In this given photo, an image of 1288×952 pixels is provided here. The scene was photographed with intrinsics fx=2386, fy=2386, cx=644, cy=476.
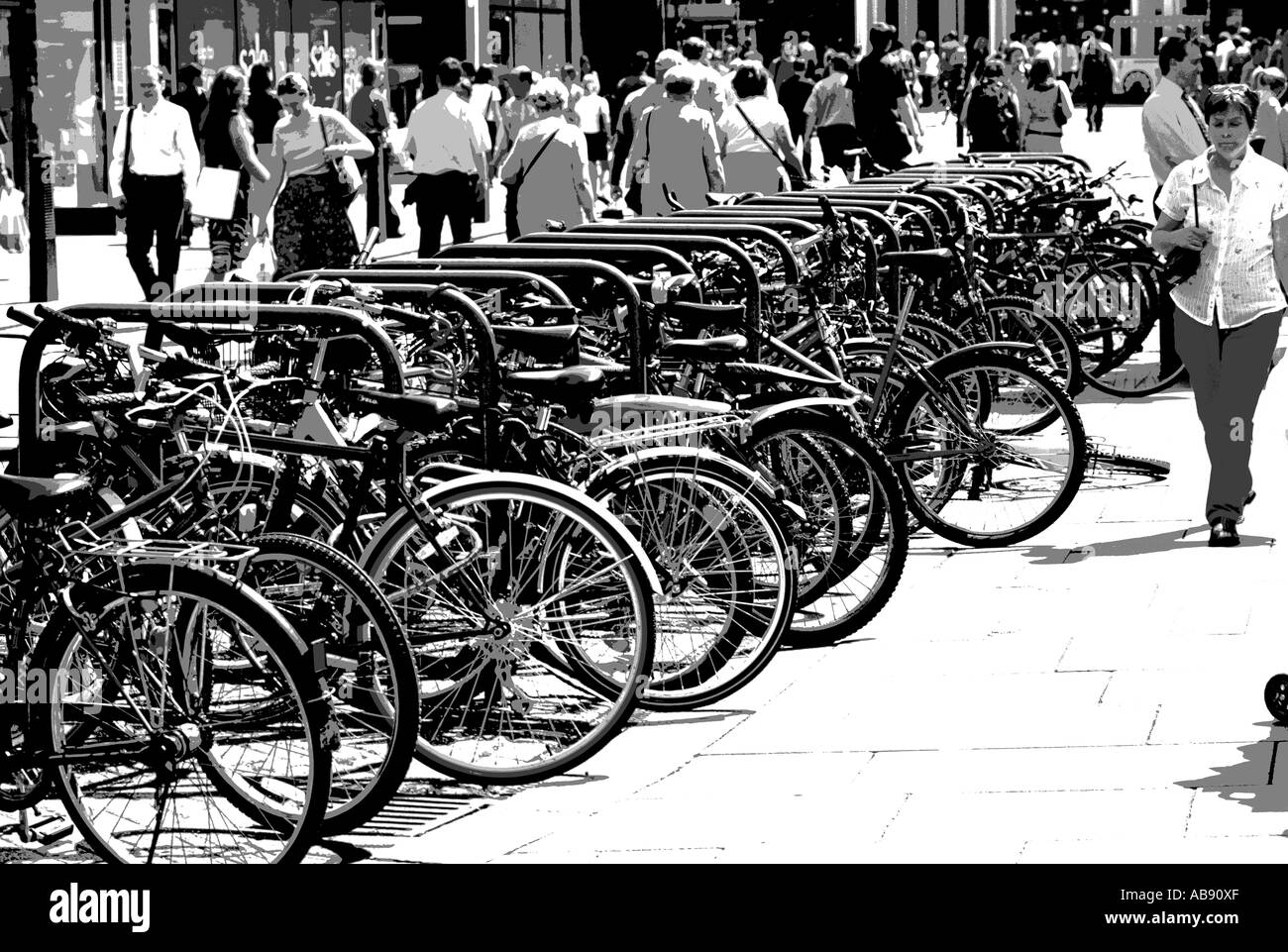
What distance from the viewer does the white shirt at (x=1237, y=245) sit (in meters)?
8.66

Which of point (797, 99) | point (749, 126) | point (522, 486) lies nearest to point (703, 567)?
point (522, 486)

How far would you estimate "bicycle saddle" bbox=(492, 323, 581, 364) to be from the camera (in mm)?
6555

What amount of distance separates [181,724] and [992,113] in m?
17.3

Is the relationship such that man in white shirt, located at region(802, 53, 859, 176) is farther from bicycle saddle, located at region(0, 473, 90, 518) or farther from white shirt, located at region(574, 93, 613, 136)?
bicycle saddle, located at region(0, 473, 90, 518)

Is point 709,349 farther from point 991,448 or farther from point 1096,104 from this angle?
point 1096,104

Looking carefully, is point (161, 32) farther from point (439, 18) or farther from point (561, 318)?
point (561, 318)

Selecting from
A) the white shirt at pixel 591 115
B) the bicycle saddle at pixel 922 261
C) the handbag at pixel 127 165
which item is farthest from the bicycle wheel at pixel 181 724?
the white shirt at pixel 591 115

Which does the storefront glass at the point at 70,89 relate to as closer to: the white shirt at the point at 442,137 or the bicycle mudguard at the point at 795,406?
the white shirt at the point at 442,137

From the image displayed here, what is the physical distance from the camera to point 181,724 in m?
4.88

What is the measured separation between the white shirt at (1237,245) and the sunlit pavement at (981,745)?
34.1 inches

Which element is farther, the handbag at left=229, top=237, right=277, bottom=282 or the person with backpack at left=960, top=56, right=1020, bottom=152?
the person with backpack at left=960, top=56, right=1020, bottom=152

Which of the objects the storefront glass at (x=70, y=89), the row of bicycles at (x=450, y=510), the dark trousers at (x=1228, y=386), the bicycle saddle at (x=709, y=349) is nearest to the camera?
the row of bicycles at (x=450, y=510)

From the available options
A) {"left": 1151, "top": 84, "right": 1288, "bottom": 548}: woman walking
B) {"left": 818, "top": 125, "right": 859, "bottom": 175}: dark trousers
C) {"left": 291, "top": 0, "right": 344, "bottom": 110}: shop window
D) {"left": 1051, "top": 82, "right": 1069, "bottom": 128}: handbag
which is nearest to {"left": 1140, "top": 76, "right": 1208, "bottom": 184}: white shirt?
{"left": 1151, "top": 84, "right": 1288, "bottom": 548}: woman walking
